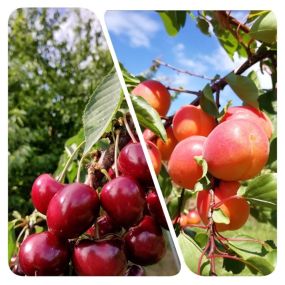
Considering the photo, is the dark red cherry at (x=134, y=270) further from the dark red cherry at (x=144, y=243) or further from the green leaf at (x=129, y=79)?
the green leaf at (x=129, y=79)

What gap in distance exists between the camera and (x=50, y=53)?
0.64m

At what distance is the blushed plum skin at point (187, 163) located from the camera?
506mm

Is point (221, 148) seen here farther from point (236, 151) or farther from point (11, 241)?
point (11, 241)

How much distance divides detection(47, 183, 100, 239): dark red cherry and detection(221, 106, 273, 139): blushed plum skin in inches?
7.2

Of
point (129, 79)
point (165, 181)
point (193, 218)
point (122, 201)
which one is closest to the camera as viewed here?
point (122, 201)

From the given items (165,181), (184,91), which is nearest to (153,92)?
(184,91)

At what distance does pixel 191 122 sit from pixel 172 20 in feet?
0.45

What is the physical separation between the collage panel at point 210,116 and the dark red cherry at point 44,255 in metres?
0.13

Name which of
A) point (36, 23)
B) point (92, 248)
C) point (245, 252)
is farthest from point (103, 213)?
point (36, 23)

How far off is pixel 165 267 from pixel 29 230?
0.50ft

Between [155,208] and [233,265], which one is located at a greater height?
[155,208]

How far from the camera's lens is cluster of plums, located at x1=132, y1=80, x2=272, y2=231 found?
49 centimetres

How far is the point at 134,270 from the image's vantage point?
483mm

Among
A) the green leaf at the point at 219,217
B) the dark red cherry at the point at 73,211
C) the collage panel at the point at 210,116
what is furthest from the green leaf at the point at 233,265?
the dark red cherry at the point at 73,211
